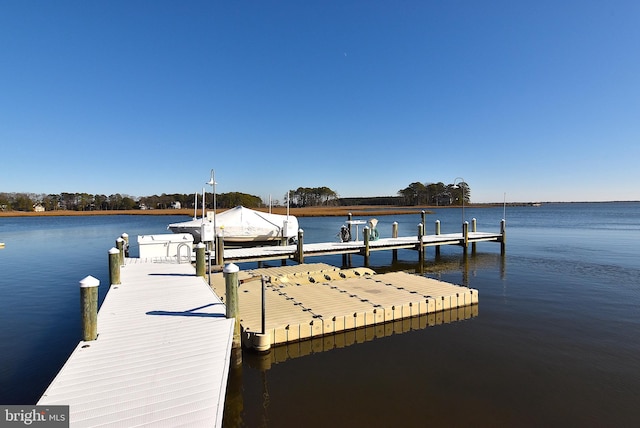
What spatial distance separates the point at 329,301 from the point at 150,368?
698 cm

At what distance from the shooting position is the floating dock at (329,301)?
972cm

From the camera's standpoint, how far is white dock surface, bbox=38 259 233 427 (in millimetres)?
4480

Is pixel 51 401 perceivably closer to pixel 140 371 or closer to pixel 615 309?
pixel 140 371

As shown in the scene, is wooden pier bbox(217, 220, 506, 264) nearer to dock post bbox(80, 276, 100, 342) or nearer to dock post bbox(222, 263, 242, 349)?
dock post bbox(222, 263, 242, 349)

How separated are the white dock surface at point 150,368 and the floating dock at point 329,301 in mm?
1906

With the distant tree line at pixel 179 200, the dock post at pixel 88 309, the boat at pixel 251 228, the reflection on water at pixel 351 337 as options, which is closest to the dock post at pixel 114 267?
the dock post at pixel 88 309

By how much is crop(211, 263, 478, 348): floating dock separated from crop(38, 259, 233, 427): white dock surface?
1.91m

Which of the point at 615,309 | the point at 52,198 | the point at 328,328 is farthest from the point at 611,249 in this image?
the point at 52,198

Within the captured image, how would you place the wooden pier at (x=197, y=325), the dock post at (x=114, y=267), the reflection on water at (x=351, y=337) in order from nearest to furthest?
the wooden pier at (x=197, y=325), the reflection on water at (x=351, y=337), the dock post at (x=114, y=267)

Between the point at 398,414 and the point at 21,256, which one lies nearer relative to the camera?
the point at 398,414

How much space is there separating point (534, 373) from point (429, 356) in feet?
7.90

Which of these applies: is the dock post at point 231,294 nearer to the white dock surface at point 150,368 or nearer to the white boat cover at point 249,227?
the white dock surface at point 150,368

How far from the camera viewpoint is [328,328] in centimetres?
1017

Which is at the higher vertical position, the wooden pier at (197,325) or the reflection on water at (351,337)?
the wooden pier at (197,325)
